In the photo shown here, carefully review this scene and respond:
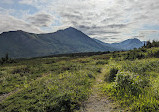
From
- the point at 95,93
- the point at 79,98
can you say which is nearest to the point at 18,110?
the point at 79,98

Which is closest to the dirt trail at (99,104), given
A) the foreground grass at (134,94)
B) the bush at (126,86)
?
the foreground grass at (134,94)

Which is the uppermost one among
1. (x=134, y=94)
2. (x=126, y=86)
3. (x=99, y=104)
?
(x=126, y=86)

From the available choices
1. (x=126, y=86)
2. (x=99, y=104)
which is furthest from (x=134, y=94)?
(x=99, y=104)

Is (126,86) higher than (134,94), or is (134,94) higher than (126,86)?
(126,86)

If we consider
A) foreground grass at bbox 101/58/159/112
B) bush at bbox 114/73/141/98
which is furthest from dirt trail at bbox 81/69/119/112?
bush at bbox 114/73/141/98

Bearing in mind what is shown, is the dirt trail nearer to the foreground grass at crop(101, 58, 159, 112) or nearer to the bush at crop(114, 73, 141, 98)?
the foreground grass at crop(101, 58, 159, 112)

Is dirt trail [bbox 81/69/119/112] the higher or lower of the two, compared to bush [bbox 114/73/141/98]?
lower

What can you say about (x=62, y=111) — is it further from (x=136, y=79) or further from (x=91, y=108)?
(x=136, y=79)

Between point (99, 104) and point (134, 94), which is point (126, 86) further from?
point (99, 104)

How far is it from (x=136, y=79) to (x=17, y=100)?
10259 millimetres

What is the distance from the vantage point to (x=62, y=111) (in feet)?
23.3

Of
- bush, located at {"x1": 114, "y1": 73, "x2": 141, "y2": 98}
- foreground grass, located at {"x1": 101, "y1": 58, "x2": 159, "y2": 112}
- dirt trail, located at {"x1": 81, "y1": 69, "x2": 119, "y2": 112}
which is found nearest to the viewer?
foreground grass, located at {"x1": 101, "y1": 58, "x2": 159, "y2": 112}

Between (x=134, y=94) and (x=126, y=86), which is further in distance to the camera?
(x=126, y=86)

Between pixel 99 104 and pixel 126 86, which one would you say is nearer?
pixel 99 104
